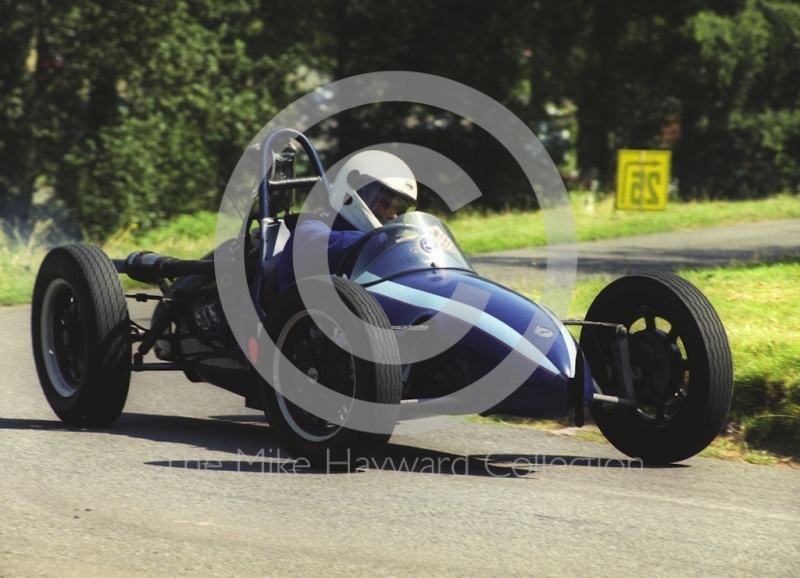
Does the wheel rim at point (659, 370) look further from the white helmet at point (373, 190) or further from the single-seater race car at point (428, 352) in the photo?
the white helmet at point (373, 190)

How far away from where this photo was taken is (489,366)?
18.1 feet

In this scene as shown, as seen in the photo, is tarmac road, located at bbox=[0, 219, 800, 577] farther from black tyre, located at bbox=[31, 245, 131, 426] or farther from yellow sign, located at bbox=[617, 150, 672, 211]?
yellow sign, located at bbox=[617, 150, 672, 211]

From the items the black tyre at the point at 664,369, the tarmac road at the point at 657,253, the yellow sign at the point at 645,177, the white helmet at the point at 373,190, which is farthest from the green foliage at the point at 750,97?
the black tyre at the point at 664,369

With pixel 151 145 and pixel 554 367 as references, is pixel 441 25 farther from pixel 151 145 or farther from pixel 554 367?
pixel 554 367

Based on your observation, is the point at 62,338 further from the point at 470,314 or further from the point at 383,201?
the point at 470,314

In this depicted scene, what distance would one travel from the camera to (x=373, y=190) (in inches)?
254

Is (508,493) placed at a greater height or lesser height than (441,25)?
lesser

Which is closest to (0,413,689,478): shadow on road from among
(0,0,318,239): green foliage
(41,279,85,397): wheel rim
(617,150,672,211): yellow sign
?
(41,279,85,397): wheel rim

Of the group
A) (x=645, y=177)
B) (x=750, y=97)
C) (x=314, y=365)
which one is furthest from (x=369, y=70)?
(x=314, y=365)

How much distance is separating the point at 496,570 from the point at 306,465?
1.81m

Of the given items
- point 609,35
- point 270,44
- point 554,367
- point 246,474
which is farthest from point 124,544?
point 609,35

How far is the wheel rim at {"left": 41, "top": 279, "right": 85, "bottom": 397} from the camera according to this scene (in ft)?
22.8

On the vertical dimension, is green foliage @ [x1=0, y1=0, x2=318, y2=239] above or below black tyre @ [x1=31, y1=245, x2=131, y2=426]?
above

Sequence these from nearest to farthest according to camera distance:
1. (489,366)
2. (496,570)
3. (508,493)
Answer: (496,570) → (508,493) → (489,366)
